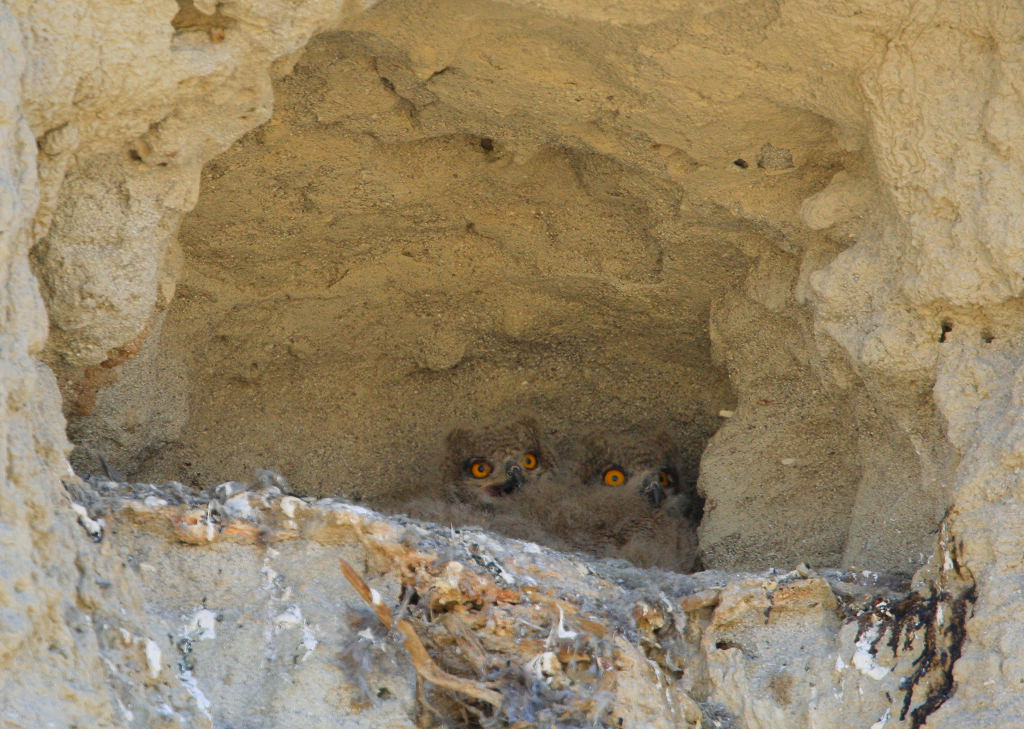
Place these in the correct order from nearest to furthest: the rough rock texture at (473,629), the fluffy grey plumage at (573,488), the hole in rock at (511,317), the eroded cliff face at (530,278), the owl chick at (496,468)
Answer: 1. the eroded cliff face at (530,278)
2. the rough rock texture at (473,629)
3. the hole in rock at (511,317)
4. the fluffy grey plumage at (573,488)
5. the owl chick at (496,468)

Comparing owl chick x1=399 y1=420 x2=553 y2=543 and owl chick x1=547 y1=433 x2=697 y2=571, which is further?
owl chick x1=399 y1=420 x2=553 y2=543

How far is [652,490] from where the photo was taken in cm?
542

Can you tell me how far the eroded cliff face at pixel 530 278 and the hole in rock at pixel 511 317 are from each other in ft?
0.05

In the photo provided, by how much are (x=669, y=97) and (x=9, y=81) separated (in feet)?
6.09

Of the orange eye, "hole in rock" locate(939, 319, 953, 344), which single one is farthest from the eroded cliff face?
the orange eye

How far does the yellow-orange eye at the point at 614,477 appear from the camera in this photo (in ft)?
18.0

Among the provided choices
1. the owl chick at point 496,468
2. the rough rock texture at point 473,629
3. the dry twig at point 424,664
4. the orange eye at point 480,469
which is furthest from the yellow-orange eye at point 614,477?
the dry twig at point 424,664

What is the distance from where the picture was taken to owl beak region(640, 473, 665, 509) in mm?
5408

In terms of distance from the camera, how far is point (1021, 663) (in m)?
2.73

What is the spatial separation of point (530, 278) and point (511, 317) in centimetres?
24

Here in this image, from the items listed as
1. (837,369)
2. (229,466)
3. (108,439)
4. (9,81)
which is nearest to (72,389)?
(108,439)

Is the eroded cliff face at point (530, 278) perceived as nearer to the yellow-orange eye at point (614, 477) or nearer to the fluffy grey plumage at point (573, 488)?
the fluffy grey plumage at point (573, 488)

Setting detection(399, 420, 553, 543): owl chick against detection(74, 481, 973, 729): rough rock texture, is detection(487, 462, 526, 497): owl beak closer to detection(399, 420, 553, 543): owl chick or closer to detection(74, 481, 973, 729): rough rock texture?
detection(399, 420, 553, 543): owl chick

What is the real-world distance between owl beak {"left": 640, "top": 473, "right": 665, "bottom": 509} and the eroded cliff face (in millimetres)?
177
